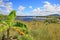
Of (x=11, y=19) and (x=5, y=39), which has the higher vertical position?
(x=11, y=19)

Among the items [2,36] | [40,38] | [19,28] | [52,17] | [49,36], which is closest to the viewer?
[19,28]

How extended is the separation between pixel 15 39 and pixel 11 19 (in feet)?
3.12

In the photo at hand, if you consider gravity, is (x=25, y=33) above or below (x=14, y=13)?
below

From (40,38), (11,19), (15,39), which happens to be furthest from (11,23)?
(40,38)

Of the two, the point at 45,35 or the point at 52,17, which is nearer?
the point at 45,35

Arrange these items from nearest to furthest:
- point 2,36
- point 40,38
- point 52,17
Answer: point 2,36, point 40,38, point 52,17

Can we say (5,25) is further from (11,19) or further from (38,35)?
(38,35)

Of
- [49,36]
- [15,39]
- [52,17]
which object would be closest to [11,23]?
[15,39]

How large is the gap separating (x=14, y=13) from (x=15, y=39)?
3.84 feet

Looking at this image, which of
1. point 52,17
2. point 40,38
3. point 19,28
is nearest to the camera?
point 19,28

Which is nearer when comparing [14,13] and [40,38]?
[14,13]

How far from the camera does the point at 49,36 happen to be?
11703mm

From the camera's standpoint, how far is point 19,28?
9609 millimetres

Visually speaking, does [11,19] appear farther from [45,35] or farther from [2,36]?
[45,35]
